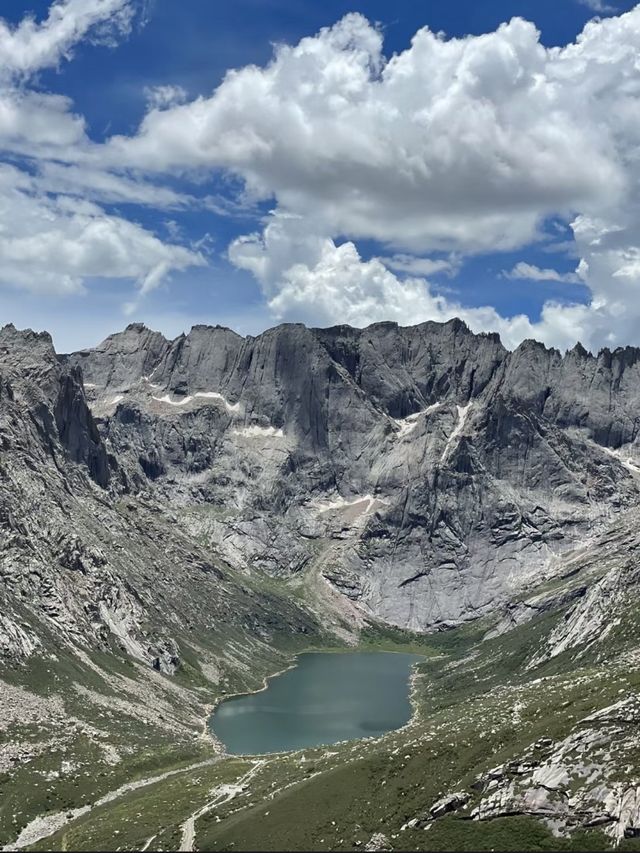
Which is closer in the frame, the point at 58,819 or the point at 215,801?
the point at 215,801

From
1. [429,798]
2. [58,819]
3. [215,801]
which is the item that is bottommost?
[58,819]

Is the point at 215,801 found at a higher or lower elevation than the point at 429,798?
lower

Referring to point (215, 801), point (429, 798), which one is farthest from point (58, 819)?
point (429, 798)

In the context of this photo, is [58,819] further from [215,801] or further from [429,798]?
[429,798]

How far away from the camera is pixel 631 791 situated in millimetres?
71750

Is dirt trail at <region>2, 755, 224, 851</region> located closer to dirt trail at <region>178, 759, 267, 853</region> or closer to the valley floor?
the valley floor

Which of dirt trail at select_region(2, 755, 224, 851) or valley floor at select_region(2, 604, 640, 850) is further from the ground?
valley floor at select_region(2, 604, 640, 850)

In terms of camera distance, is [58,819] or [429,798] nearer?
[429,798]

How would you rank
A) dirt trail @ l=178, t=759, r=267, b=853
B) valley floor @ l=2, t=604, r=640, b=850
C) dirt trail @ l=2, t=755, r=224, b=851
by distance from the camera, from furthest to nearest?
dirt trail @ l=2, t=755, r=224, b=851
dirt trail @ l=178, t=759, r=267, b=853
valley floor @ l=2, t=604, r=640, b=850

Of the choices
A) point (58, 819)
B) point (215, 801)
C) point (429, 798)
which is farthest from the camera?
point (58, 819)

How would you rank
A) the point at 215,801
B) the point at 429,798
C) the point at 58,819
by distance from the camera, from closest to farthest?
the point at 429,798, the point at 215,801, the point at 58,819

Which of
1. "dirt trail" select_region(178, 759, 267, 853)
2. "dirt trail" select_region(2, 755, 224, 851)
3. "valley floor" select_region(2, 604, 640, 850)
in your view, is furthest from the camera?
"dirt trail" select_region(2, 755, 224, 851)

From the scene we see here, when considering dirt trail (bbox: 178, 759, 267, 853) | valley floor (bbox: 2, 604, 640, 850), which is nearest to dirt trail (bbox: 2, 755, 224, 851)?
valley floor (bbox: 2, 604, 640, 850)

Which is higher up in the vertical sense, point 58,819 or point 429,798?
point 429,798
